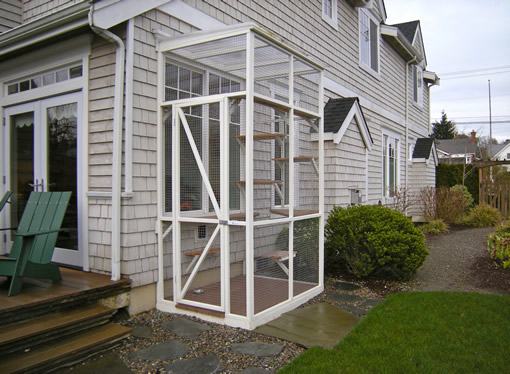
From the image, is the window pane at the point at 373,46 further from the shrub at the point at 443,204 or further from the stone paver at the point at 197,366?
the stone paver at the point at 197,366

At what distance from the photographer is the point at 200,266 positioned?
467cm

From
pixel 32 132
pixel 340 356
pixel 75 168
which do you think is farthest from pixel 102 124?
pixel 340 356

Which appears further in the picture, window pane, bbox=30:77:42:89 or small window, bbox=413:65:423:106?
small window, bbox=413:65:423:106

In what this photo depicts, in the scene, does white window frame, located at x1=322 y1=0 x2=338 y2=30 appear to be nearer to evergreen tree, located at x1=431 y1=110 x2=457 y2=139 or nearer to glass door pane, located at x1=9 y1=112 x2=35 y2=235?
glass door pane, located at x1=9 y1=112 x2=35 y2=235

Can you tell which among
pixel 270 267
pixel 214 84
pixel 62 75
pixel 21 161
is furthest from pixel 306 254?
pixel 21 161

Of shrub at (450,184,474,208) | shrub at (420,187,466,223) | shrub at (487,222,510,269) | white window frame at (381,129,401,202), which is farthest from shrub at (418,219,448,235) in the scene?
shrub at (487,222,510,269)

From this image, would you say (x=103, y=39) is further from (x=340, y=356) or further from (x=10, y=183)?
(x=340, y=356)

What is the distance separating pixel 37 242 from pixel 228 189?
1982 millimetres

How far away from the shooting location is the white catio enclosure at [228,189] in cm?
408

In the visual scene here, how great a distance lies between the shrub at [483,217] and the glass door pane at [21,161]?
12.0 metres

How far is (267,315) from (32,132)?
11.9 feet

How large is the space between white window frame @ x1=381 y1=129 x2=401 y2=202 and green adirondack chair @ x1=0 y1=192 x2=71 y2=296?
886cm

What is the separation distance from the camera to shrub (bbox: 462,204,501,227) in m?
12.2

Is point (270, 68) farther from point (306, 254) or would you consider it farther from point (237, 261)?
point (237, 261)
